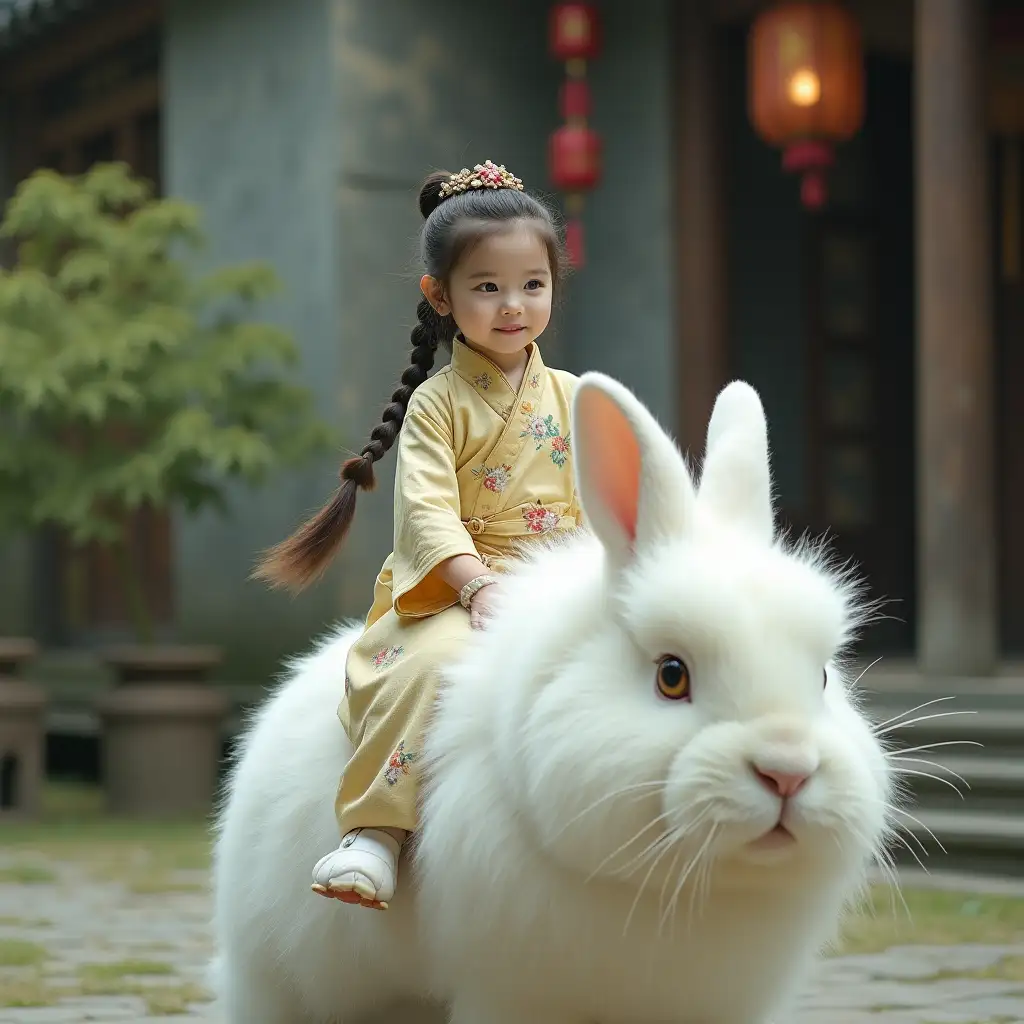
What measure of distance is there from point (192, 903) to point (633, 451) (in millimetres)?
4046

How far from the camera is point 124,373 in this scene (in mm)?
9547

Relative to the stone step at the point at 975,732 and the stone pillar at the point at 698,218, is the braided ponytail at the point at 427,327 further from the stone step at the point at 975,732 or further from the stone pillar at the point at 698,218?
the stone pillar at the point at 698,218

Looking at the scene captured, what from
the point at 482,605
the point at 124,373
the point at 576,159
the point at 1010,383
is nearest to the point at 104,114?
the point at 124,373

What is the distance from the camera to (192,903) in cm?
646

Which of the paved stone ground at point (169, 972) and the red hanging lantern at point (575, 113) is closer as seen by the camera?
the paved stone ground at point (169, 972)

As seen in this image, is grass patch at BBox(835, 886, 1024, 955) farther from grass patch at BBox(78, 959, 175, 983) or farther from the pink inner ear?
the pink inner ear

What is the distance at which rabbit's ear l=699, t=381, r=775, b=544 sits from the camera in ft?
9.89

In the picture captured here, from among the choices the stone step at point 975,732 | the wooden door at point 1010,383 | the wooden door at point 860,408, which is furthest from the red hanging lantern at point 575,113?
the stone step at point 975,732

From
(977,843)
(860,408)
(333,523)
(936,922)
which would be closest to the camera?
(333,523)

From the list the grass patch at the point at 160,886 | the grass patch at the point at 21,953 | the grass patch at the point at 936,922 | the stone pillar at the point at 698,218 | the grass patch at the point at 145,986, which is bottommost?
the grass patch at the point at 160,886

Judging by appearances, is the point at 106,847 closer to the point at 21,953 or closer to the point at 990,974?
the point at 21,953

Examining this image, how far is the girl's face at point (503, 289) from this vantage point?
3.42m

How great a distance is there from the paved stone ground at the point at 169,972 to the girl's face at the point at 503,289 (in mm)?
1892

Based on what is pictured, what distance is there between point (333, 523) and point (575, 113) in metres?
6.51
